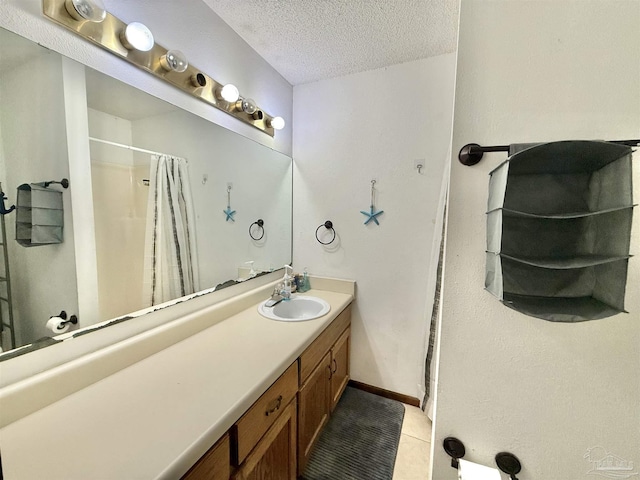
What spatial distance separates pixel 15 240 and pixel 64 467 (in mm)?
638

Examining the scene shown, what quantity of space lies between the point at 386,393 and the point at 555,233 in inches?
66.8

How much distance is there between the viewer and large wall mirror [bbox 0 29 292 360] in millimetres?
725

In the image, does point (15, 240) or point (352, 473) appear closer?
point (15, 240)

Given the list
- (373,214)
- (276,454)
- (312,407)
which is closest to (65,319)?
(276,454)

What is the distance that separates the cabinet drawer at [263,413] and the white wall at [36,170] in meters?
0.70

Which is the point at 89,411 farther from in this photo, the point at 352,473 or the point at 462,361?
the point at 352,473

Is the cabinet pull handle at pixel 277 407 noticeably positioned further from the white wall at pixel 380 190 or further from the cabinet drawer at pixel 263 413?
the white wall at pixel 380 190

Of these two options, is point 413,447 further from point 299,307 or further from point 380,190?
point 380,190

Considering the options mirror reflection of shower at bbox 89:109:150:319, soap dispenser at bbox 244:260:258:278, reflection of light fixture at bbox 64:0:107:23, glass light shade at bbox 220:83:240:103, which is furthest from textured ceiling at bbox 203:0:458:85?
soap dispenser at bbox 244:260:258:278

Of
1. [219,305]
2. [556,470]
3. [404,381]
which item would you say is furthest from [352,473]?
[219,305]

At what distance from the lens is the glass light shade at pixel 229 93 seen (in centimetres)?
133

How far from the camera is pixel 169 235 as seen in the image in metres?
1.20

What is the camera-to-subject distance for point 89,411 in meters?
0.70

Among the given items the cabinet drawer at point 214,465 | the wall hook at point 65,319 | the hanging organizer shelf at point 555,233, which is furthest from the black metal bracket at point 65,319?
the hanging organizer shelf at point 555,233
